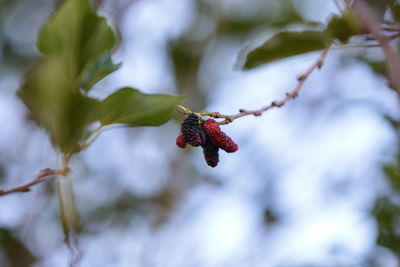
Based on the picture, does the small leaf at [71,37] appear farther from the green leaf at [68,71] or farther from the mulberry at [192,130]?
the mulberry at [192,130]

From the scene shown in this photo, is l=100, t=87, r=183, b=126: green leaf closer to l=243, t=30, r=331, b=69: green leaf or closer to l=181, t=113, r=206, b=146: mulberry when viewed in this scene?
l=181, t=113, r=206, b=146: mulberry

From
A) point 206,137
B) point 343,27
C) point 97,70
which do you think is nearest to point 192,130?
point 206,137

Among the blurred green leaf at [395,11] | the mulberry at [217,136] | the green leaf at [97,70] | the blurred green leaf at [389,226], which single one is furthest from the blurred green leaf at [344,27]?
the blurred green leaf at [389,226]

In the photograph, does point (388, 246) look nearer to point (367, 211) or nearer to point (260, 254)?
A: point (367, 211)

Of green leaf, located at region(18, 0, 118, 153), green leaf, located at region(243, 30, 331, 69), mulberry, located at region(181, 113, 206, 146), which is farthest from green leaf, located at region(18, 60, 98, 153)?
green leaf, located at region(243, 30, 331, 69)

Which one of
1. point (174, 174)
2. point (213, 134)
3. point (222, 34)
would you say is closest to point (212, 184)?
point (174, 174)

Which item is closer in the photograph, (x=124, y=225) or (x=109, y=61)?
(x=109, y=61)

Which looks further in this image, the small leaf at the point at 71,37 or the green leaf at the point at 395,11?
the green leaf at the point at 395,11
